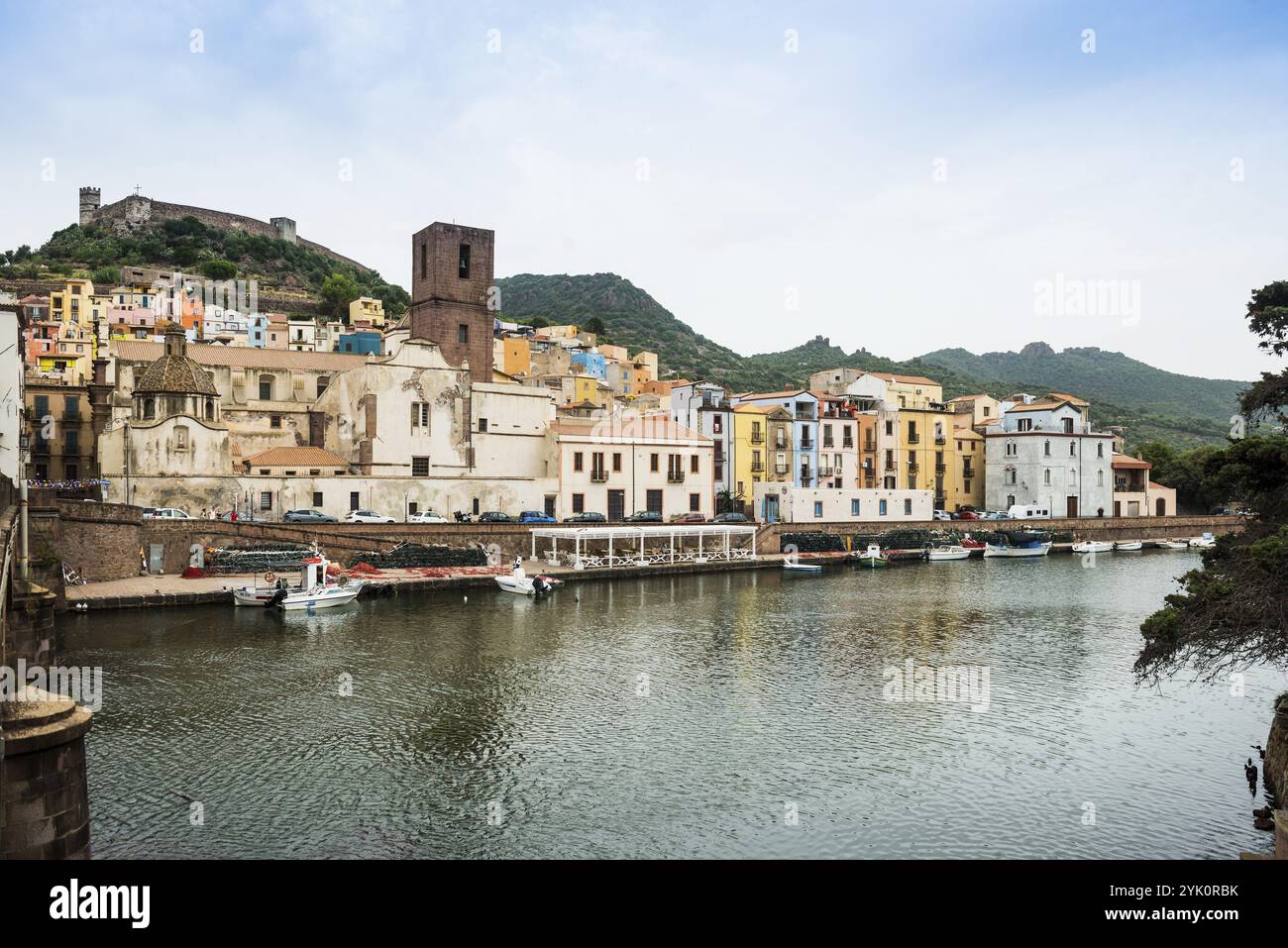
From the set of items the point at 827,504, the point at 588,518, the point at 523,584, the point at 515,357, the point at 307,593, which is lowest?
the point at 523,584

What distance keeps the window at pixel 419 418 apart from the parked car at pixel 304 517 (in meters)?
8.79

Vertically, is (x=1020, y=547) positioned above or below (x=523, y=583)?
below

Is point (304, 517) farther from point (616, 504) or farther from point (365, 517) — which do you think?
point (616, 504)

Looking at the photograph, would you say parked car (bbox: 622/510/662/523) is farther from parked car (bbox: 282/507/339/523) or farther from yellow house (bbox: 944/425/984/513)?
yellow house (bbox: 944/425/984/513)

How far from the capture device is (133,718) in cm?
2250

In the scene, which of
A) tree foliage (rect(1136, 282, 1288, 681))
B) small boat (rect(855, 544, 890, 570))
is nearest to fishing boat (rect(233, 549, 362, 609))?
tree foliage (rect(1136, 282, 1288, 681))

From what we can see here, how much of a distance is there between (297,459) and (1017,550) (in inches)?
1993

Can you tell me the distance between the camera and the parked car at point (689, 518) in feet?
202

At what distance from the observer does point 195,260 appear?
133500mm

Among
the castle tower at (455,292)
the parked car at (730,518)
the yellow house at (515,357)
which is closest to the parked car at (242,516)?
the castle tower at (455,292)

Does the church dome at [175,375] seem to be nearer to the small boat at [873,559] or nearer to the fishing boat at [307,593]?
the fishing boat at [307,593]

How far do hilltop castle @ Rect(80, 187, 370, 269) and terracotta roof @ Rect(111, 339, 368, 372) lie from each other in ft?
302

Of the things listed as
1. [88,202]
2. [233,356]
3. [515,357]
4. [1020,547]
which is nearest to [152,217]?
[88,202]
